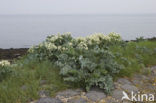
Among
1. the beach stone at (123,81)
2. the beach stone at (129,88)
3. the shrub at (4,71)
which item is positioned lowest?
the beach stone at (129,88)

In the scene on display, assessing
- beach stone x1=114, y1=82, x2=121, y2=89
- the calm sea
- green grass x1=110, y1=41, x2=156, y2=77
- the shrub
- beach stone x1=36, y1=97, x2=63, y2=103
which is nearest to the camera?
beach stone x1=36, y1=97, x2=63, y2=103

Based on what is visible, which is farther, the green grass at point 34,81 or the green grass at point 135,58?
the green grass at point 135,58

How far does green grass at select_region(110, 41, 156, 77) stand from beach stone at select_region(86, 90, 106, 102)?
1.00m

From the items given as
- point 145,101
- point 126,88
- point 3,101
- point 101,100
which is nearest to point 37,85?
point 3,101

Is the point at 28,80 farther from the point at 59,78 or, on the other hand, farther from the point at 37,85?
the point at 59,78

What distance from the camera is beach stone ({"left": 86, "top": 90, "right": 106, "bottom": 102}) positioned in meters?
3.23

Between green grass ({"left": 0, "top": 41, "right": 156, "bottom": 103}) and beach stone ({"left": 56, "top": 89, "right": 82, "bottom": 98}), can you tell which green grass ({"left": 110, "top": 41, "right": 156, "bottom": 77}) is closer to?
green grass ({"left": 0, "top": 41, "right": 156, "bottom": 103})

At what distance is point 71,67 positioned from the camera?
12.9 feet

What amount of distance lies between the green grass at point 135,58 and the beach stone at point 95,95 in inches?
39.4

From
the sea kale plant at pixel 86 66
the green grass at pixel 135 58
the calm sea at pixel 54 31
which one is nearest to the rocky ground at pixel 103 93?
the sea kale plant at pixel 86 66

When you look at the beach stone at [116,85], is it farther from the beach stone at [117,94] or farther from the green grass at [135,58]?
the green grass at [135,58]

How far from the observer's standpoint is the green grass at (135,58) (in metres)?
4.49

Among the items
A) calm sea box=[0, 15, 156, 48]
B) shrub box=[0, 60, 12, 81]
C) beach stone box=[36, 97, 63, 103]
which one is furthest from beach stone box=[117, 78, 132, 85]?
calm sea box=[0, 15, 156, 48]

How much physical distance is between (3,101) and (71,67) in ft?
4.81
